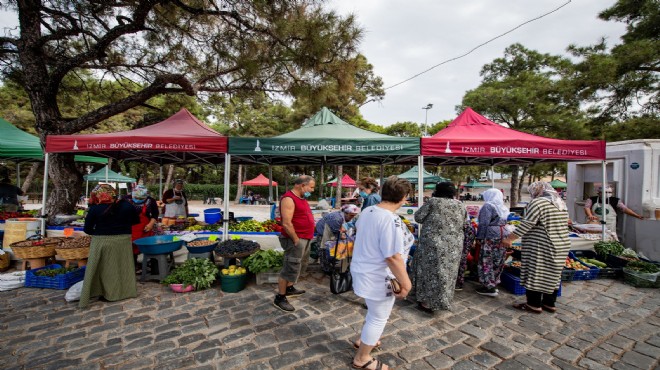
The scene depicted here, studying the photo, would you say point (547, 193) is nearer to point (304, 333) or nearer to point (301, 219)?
point (301, 219)

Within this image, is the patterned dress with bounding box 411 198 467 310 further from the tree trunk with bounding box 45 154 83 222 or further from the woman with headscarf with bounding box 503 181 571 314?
the tree trunk with bounding box 45 154 83 222

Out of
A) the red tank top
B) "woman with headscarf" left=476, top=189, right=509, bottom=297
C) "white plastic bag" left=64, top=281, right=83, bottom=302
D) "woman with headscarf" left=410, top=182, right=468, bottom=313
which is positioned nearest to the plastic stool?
"white plastic bag" left=64, top=281, right=83, bottom=302

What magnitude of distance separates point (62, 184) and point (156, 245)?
4.23m

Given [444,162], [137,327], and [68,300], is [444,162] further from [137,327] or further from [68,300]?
[68,300]

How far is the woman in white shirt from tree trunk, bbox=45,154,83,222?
7679mm

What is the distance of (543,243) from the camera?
3.57 m

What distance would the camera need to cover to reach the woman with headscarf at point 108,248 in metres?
3.68

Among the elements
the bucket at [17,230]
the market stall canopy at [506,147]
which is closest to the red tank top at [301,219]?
the market stall canopy at [506,147]

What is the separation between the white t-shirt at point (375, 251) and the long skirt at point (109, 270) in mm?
3378

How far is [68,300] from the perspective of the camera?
152 inches

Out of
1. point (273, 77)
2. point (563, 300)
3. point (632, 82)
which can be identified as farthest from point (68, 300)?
point (632, 82)

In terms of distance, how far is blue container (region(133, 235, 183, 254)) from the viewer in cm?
445

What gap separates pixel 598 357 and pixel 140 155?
9.00 meters

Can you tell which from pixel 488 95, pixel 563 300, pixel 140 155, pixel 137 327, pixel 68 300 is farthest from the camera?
pixel 488 95
